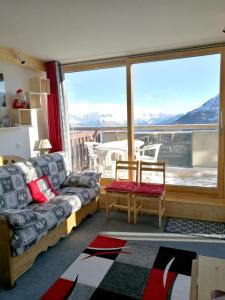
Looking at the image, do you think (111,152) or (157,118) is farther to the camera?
(111,152)

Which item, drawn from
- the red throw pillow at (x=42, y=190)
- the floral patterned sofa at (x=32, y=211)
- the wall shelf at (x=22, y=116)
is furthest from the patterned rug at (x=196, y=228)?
the wall shelf at (x=22, y=116)

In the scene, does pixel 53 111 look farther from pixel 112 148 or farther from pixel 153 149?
pixel 153 149

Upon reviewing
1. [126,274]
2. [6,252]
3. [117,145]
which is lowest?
[126,274]

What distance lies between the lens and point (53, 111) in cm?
429

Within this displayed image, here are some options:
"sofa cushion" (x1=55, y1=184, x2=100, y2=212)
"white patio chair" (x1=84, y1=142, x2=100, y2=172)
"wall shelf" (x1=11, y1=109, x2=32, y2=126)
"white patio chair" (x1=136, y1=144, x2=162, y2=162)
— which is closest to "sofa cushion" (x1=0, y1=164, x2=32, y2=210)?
"sofa cushion" (x1=55, y1=184, x2=100, y2=212)

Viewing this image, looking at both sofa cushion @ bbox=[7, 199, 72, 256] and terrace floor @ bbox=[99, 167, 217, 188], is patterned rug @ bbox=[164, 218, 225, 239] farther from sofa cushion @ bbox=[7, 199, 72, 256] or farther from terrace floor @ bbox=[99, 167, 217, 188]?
sofa cushion @ bbox=[7, 199, 72, 256]

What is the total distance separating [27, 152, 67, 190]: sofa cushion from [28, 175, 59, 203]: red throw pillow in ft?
0.28

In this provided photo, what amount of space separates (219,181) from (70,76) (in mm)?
3040

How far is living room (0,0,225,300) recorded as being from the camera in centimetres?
220

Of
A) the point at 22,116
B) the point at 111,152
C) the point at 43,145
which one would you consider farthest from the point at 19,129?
the point at 111,152

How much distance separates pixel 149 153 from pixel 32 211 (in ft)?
7.43

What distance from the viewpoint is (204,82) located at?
3576 millimetres

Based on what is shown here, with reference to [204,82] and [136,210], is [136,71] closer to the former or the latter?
[204,82]

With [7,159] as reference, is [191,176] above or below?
below
